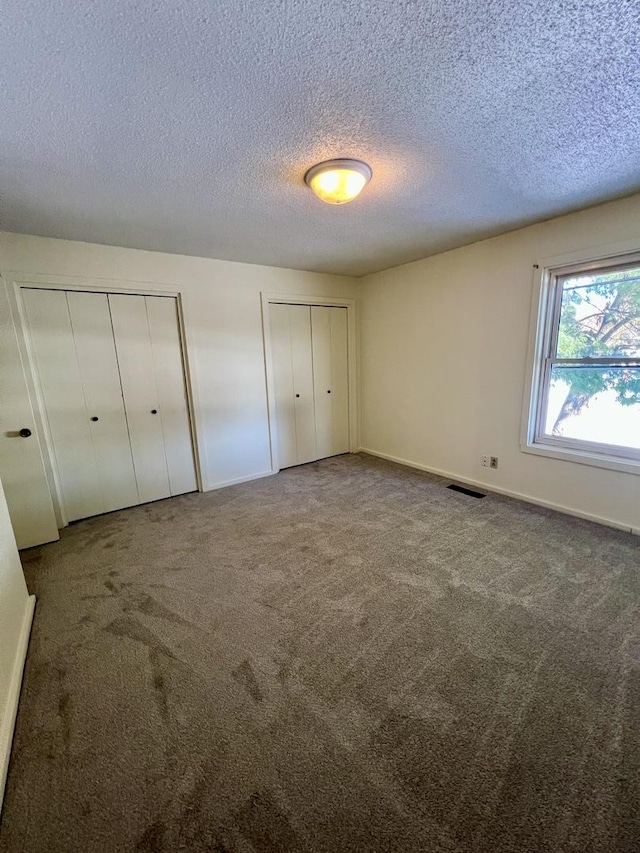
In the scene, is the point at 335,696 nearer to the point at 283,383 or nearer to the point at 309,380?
the point at 283,383

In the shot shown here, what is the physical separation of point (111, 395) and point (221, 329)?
1.21 metres

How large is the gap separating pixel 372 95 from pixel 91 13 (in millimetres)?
924

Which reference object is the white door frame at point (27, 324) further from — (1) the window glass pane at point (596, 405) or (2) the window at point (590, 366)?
(1) the window glass pane at point (596, 405)

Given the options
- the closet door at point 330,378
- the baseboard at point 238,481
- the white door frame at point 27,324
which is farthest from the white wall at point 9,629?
the closet door at point 330,378

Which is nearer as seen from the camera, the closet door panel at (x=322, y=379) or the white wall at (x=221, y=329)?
the white wall at (x=221, y=329)

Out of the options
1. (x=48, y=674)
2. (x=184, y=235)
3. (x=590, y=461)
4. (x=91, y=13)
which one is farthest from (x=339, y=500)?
(x=91, y=13)

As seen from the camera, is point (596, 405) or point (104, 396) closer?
point (596, 405)

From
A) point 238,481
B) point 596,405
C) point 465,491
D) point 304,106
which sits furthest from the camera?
point 238,481

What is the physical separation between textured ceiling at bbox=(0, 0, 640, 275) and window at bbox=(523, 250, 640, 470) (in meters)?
0.57

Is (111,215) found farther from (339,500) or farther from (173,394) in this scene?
(339,500)

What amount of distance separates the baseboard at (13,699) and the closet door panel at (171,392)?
172 centimetres

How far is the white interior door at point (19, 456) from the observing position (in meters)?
2.52

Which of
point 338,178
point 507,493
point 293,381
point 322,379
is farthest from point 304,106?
point 507,493

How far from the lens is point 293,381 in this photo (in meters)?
4.15
